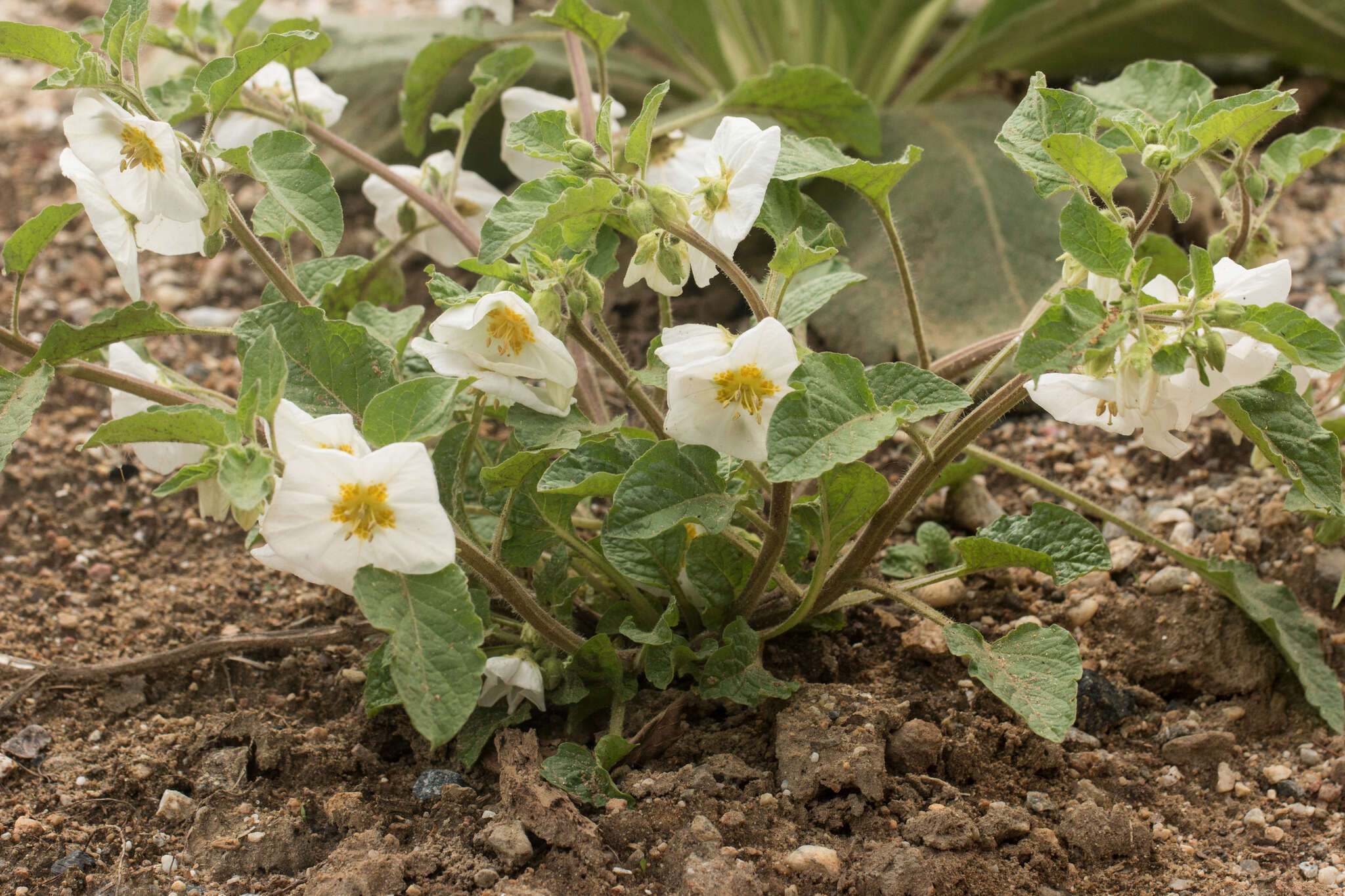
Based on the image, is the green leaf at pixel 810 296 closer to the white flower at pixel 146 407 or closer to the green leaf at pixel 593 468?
the green leaf at pixel 593 468

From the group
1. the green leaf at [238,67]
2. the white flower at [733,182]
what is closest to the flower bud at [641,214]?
the white flower at [733,182]

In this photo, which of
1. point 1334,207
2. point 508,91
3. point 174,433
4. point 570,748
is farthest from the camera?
point 1334,207

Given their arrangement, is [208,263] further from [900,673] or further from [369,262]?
[900,673]

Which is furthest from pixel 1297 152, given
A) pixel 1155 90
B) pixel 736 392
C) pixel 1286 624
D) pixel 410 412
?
pixel 410 412

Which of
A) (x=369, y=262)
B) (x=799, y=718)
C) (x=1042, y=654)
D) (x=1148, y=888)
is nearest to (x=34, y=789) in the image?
(x=369, y=262)

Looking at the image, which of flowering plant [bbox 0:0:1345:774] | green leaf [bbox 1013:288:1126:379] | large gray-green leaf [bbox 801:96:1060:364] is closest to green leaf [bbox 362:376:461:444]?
flowering plant [bbox 0:0:1345:774]

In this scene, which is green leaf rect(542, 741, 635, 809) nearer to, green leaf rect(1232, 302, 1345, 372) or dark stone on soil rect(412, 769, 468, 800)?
dark stone on soil rect(412, 769, 468, 800)
